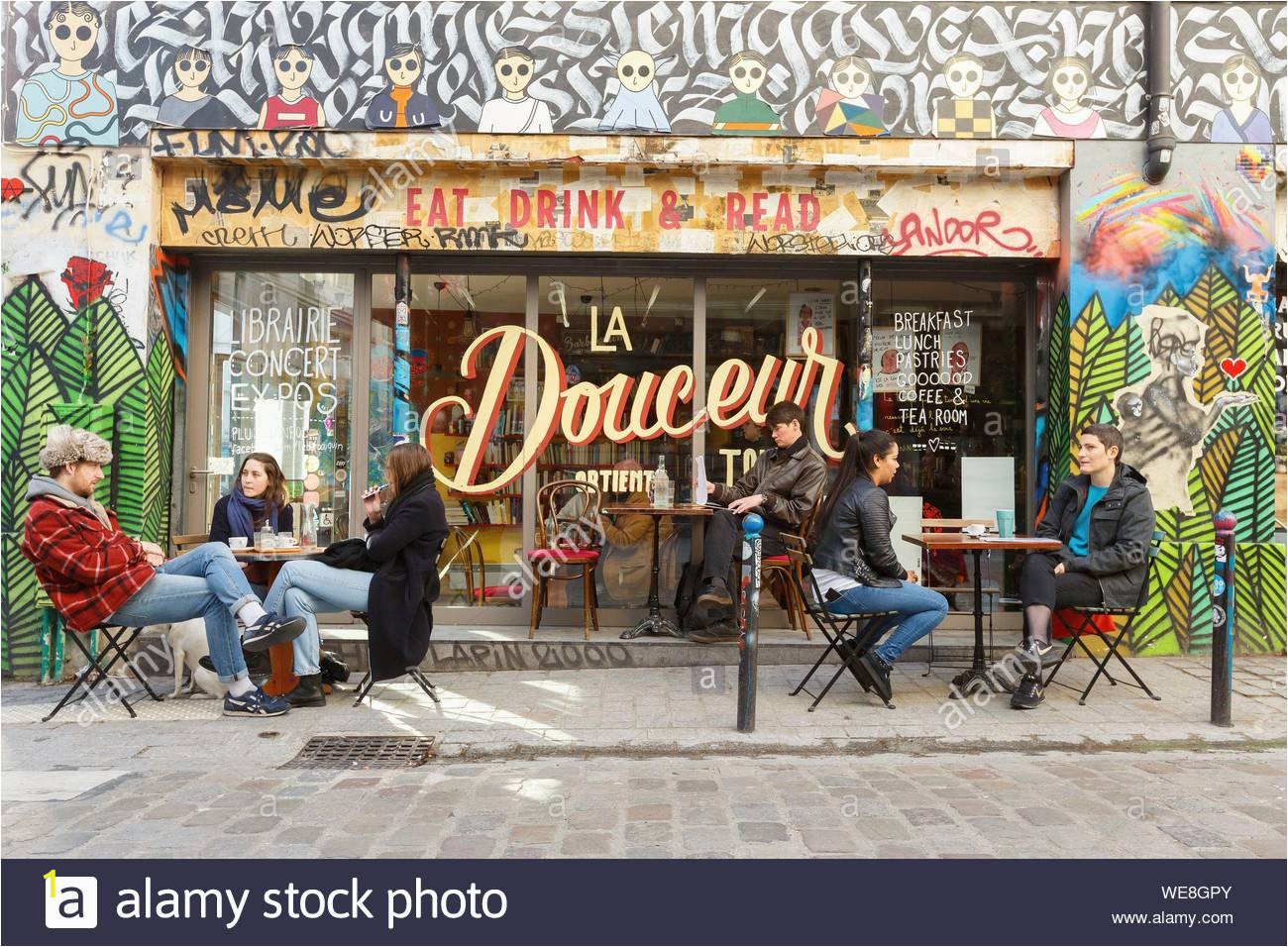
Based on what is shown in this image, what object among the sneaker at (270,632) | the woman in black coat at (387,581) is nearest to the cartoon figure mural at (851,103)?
the woman in black coat at (387,581)

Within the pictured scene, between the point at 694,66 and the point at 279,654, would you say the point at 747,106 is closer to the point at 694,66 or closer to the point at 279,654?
the point at 694,66

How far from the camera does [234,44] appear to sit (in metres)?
7.35

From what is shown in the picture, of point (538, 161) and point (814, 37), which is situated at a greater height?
point (814, 37)

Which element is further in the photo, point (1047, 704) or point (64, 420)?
point (64, 420)

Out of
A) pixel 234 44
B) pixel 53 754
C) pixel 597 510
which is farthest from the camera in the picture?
pixel 597 510

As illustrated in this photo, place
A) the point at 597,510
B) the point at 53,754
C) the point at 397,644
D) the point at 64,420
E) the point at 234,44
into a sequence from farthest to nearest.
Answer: the point at 597,510 → the point at 234,44 → the point at 64,420 → the point at 397,644 → the point at 53,754

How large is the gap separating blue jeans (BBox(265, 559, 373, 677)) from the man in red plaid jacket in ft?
0.58

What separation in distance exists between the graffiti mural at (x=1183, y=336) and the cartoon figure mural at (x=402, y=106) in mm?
5140

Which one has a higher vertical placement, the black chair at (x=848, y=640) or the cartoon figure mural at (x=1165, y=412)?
the cartoon figure mural at (x=1165, y=412)

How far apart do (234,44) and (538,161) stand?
2.56 m

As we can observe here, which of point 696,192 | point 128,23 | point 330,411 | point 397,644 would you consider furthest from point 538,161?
point 397,644

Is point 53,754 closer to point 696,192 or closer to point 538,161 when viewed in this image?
point 538,161

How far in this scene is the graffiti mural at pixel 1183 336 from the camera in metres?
7.34

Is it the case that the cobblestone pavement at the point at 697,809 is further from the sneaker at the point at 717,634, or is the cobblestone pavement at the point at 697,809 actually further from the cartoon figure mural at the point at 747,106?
the cartoon figure mural at the point at 747,106
